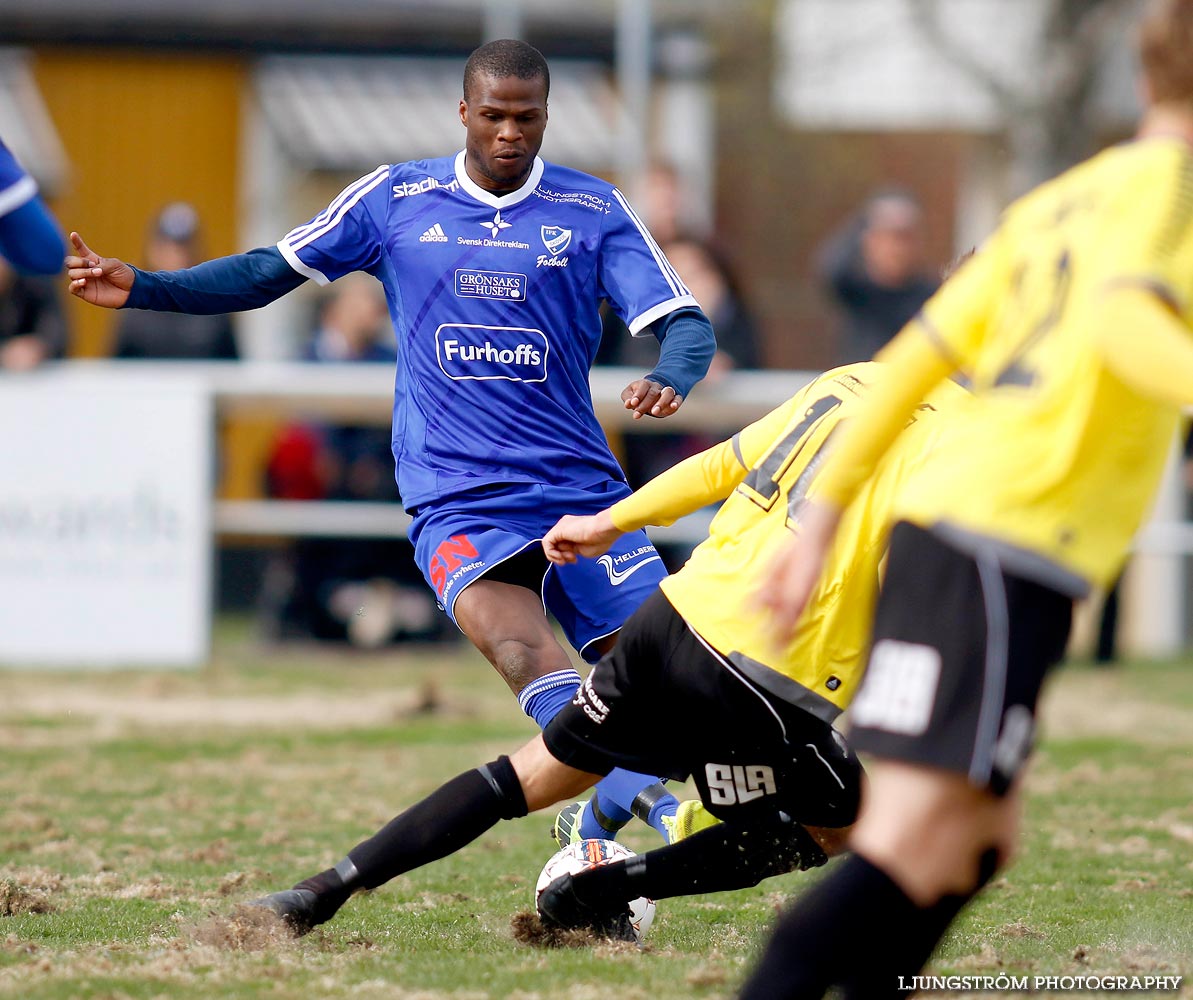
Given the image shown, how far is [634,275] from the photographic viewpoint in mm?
5395

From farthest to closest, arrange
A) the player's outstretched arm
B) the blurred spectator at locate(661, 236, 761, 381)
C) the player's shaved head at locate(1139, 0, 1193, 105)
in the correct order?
the blurred spectator at locate(661, 236, 761, 381) < the player's outstretched arm < the player's shaved head at locate(1139, 0, 1193, 105)

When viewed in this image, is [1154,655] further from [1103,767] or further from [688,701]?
[688,701]

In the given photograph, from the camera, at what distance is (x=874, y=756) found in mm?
3168

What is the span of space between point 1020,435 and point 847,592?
893 millimetres

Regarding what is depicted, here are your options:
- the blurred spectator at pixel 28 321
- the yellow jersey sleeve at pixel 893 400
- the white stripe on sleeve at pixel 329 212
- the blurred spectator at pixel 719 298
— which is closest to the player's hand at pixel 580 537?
the yellow jersey sleeve at pixel 893 400

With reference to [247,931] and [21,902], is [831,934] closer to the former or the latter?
[247,931]

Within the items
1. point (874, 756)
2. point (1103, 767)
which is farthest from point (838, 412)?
point (1103, 767)

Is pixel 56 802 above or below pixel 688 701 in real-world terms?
below

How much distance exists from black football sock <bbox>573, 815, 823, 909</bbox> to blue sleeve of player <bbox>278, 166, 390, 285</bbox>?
6.63ft

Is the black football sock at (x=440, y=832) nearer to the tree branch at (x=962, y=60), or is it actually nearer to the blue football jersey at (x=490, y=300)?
the blue football jersey at (x=490, y=300)

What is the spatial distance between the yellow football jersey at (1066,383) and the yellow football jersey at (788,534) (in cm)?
67

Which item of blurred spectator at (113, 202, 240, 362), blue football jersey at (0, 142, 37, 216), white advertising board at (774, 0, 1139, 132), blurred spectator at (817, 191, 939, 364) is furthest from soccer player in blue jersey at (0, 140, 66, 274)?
white advertising board at (774, 0, 1139, 132)

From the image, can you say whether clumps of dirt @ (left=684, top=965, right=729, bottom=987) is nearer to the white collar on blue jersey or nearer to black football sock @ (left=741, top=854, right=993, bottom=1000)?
black football sock @ (left=741, top=854, right=993, bottom=1000)

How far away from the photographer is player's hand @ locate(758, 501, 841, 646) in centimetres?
319
